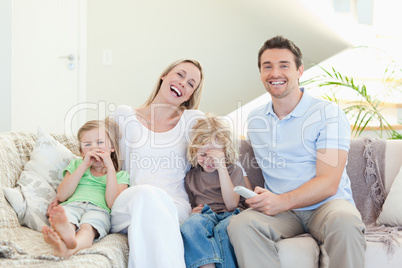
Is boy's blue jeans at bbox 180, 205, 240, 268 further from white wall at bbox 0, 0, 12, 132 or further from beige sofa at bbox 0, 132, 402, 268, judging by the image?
white wall at bbox 0, 0, 12, 132

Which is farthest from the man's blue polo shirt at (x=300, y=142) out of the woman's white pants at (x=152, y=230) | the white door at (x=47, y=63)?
the white door at (x=47, y=63)

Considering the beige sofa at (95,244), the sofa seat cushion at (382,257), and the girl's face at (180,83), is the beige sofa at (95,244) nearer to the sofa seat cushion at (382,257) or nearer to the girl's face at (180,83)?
the sofa seat cushion at (382,257)

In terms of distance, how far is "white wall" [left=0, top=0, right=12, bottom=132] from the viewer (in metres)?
2.92

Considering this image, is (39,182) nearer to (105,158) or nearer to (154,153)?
(105,158)

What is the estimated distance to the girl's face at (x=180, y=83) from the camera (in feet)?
7.38

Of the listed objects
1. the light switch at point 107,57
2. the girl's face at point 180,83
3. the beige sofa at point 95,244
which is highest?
Result: the light switch at point 107,57

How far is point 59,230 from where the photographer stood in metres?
1.45

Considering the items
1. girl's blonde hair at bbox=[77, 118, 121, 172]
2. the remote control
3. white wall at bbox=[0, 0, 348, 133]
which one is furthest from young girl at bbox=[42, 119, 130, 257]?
white wall at bbox=[0, 0, 348, 133]

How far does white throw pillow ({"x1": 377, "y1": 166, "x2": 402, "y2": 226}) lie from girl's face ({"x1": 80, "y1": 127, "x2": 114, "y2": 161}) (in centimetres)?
130

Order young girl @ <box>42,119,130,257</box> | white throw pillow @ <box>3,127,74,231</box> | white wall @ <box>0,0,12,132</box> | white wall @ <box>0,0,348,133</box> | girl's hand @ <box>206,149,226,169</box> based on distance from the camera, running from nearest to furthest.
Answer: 1. young girl @ <box>42,119,130,257</box>
2. white throw pillow @ <box>3,127,74,231</box>
3. girl's hand @ <box>206,149,226,169</box>
4. white wall @ <box>0,0,12,132</box>
5. white wall @ <box>0,0,348,133</box>

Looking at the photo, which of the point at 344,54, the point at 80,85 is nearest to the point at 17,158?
the point at 80,85

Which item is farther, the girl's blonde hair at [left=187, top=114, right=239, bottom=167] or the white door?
the white door

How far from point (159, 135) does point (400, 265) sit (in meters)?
1.18

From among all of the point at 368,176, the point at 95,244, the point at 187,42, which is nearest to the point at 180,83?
the point at 95,244
